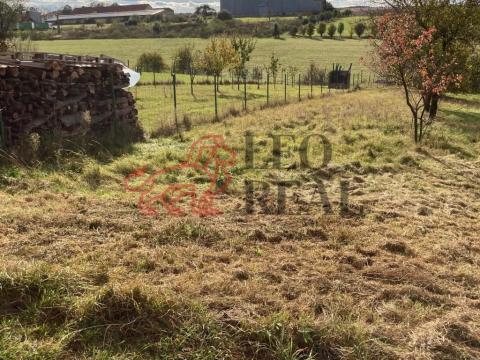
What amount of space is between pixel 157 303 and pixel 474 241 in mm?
3989

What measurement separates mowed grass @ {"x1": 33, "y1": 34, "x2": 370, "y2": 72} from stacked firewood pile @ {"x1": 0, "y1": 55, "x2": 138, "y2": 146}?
121 ft

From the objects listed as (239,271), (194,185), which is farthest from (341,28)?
(239,271)

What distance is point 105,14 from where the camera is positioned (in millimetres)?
112438

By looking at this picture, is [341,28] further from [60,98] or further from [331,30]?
[60,98]

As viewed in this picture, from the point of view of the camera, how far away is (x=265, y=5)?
146 metres

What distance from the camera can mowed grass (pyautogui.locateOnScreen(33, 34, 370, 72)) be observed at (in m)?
51.5

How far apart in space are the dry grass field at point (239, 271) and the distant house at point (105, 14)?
10700 cm

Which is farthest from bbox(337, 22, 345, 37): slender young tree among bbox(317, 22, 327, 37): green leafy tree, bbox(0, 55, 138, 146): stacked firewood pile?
bbox(0, 55, 138, 146): stacked firewood pile

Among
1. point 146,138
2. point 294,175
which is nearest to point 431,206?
point 294,175

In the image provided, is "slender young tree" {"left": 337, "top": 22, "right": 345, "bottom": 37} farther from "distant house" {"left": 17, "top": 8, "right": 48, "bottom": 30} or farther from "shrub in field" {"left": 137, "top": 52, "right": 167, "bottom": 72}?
"distant house" {"left": 17, "top": 8, "right": 48, "bottom": 30}

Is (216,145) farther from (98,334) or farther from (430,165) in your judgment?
(98,334)

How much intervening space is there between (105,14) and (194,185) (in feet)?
385

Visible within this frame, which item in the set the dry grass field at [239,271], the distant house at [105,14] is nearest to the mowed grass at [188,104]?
the dry grass field at [239,271]

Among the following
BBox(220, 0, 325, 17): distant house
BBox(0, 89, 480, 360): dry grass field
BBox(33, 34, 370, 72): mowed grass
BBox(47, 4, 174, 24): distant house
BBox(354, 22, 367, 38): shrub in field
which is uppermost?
BBox(220, 0, 325, 17): distant house
